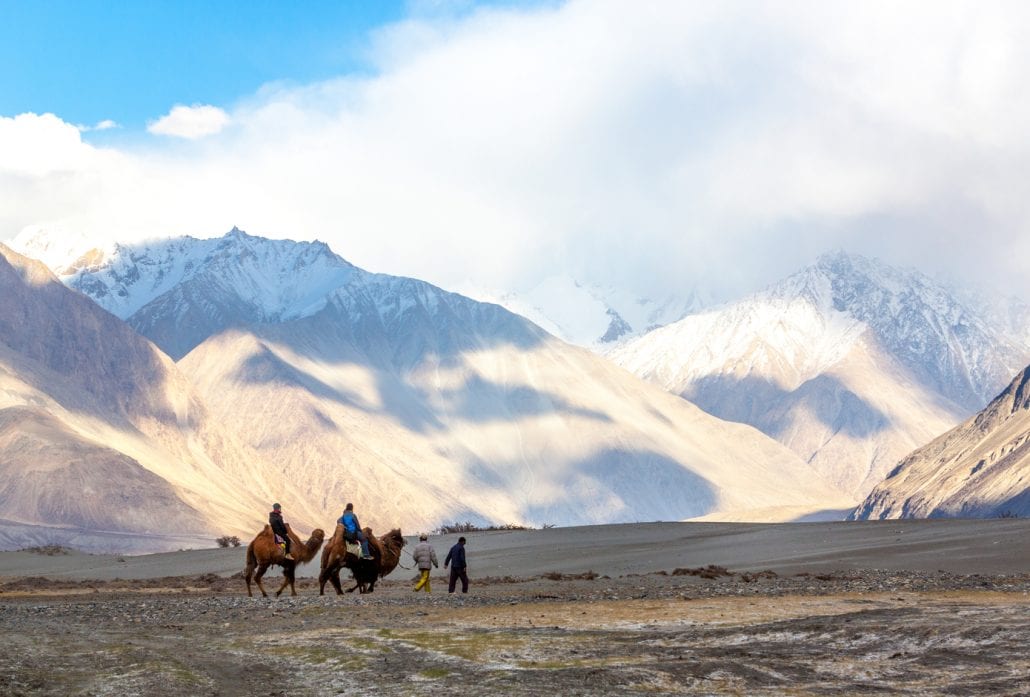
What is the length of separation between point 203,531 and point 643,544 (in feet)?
310

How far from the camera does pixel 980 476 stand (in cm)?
16738

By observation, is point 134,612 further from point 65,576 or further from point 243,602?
point 65,576

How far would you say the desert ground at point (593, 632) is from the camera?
17719 mm

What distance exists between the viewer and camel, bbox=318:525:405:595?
32.4 m

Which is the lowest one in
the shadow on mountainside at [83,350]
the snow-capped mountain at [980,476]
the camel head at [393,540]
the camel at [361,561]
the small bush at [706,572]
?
the small bush at [706,572]

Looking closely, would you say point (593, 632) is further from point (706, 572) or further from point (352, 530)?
point (706, 572)

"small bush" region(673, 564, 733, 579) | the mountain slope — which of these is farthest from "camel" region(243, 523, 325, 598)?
the mountain slope

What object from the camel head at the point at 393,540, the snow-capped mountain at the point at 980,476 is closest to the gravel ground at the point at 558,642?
the camel head at the point at 393,540

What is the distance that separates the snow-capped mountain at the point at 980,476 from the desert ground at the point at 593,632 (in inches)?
4467

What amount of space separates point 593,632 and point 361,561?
37.3 ft

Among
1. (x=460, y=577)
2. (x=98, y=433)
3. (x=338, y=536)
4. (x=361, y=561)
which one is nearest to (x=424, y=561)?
(x=460, y=577)

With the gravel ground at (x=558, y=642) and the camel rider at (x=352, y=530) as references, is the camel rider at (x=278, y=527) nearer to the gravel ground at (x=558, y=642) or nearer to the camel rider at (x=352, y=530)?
the camel rider at (x=352, y=530)

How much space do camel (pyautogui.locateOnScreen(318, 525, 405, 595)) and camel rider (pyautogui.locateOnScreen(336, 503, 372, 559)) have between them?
110mm

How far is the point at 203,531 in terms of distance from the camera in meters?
136
